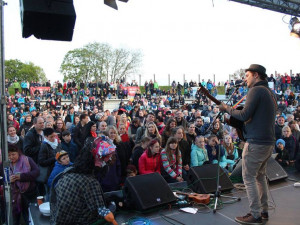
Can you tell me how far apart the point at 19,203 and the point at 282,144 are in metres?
5.03

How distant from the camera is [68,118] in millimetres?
9453

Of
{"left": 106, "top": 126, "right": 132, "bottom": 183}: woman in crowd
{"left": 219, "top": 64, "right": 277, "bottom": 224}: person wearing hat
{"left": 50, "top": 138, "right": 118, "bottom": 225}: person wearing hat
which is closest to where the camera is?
{"left": 50, "top": 138, "right": 118, "bottom": 225}: person wearing hat

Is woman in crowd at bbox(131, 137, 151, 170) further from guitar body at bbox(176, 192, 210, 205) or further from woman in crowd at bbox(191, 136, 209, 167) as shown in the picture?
guitar body at bbox(176, 192, 210, 205)

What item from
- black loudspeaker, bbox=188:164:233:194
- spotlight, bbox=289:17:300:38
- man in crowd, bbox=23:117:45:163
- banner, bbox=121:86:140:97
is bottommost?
black loudspeaker, bbox=188:164:233:194

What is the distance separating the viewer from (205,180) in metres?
4.00

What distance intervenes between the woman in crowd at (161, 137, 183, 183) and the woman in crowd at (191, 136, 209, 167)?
1.55 ft

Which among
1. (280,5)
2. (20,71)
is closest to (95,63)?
(20,71)

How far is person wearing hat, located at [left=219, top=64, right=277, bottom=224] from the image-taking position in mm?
2850

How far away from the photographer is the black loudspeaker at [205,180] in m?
3.94

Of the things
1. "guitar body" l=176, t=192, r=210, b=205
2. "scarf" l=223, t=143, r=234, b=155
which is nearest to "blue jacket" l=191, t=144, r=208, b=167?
"scarf" l=223, t=143, r=234, b=155

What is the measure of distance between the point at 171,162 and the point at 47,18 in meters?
3.03

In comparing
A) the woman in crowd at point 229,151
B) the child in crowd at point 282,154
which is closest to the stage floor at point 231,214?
the woman in crowd at point 229,151

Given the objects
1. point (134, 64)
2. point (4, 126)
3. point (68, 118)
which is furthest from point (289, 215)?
point (134, 64)

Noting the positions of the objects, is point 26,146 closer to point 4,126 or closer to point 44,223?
point 44,223
